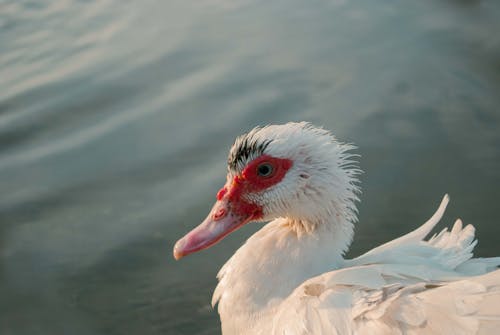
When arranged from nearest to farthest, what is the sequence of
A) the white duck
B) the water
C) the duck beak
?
the white duck → the duck beak → the water

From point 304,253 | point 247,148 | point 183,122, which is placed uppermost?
point 247,148

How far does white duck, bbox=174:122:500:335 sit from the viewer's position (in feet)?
9.54

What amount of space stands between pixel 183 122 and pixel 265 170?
9.16 feet

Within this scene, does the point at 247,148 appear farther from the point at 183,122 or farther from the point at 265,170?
the point at 183,122

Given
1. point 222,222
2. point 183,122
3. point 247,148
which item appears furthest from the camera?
A: point 183,122

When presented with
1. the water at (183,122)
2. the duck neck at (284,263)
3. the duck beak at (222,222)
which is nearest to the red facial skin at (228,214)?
the duck beak at (222,222)

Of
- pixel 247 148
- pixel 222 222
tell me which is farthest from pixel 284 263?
pixel 247 148

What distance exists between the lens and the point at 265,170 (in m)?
3.25

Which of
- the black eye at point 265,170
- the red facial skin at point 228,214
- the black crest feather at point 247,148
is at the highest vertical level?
the black crest feather at point 247,148

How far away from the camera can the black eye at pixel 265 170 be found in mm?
3228

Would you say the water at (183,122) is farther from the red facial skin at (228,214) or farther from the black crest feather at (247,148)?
the black crest feather at (247,148)

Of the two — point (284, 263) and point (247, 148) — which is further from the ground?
point (247, 148)

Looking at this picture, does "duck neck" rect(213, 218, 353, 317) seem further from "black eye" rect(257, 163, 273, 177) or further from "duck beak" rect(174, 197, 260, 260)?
"black eye" rect(257, 163, 273, 177)

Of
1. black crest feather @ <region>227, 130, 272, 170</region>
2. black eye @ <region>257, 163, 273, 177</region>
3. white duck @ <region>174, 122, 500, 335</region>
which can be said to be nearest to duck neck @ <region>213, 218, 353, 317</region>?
white duck @ <region>174, 122, 500, 335</region>
